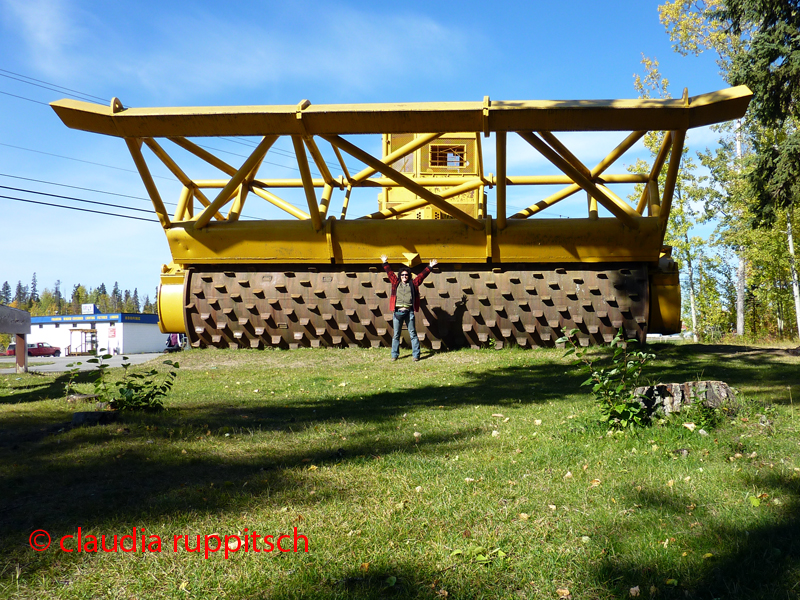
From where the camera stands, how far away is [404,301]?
333 inches

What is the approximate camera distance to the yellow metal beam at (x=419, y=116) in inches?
Answer: 274

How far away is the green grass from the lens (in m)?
2.15

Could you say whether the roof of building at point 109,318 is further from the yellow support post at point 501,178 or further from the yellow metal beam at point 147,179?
the yellow support post at point 501,178

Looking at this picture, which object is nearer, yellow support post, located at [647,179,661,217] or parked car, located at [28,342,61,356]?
yellow support post, located at [647,179,661,217]

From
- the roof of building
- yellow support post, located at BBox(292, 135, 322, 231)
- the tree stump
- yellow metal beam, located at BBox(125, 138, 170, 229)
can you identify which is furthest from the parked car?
the tree stump

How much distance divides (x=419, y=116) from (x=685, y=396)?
14.8 ft

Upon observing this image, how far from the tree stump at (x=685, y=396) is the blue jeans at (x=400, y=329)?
15.0 feet

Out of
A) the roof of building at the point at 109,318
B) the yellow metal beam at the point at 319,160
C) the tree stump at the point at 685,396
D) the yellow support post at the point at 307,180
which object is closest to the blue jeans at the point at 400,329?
the yellow support post at the point at 307,180

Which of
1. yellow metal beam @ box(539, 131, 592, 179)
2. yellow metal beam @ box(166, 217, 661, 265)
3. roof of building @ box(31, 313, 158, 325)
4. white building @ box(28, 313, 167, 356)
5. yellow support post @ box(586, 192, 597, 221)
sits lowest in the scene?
white building @ box(28, 313, 167, 356)

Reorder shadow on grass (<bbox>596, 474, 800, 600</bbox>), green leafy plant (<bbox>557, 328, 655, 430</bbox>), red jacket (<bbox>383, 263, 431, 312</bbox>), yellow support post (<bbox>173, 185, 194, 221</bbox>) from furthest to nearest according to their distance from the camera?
1. yellow support post (<bbox>173, 185, 194, 221</bbox>)
2. red jacket (<bbox>383, 263, 431, 312</bbox>)
3. green leafy plant (<bbox>557, 328, 655, 430</bbox>)
4. shadow on grass (<bbox>596, 474, 800, 600</bbox>)

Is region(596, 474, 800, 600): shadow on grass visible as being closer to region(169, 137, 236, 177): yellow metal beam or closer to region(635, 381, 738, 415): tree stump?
region(635, 381, 738, 415): tree stump

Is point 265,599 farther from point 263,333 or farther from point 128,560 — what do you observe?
point 263,333

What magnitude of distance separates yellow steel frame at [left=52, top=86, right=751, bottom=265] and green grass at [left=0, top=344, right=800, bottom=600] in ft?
11.9

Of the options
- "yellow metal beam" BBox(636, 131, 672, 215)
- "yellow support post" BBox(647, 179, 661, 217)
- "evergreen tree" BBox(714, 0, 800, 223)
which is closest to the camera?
"yellow metal beam" BBox(636, 131, 672, 215)
